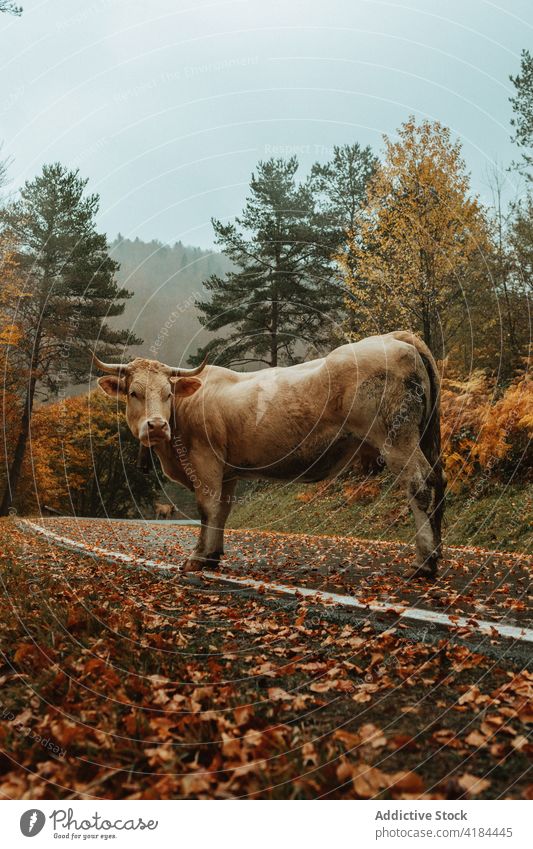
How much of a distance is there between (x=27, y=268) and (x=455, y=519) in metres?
18.1

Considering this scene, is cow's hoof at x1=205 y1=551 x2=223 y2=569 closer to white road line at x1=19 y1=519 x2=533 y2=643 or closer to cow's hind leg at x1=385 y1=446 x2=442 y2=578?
white road line at x1=19 y1=519 x2=533 y2=643

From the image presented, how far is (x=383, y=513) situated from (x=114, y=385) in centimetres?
1107

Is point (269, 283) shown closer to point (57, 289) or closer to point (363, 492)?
point (363, 492)

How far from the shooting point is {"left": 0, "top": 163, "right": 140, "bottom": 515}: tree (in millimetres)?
20250

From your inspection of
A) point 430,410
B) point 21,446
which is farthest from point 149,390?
point 21,446

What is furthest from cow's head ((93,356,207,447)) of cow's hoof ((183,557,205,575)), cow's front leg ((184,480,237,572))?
cow's hoof ((183,557,205,575))

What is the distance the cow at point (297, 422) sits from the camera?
6617 mm

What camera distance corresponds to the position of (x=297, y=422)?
7137 mm

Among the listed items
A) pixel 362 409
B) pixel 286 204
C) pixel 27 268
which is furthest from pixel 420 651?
pixel 27 268

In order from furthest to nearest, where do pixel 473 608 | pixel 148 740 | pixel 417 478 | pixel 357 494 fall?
pixel 357 494 → pixel 417 478 → pixel 473 608 → pixel 148 740

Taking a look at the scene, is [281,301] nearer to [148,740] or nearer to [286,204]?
[286,204]

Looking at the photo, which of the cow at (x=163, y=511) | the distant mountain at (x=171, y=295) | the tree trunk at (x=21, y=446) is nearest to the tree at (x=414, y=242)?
the distant mountain at (x=171, y=295)

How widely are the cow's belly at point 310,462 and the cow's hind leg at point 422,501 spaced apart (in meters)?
0.62

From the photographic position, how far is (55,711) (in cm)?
323
